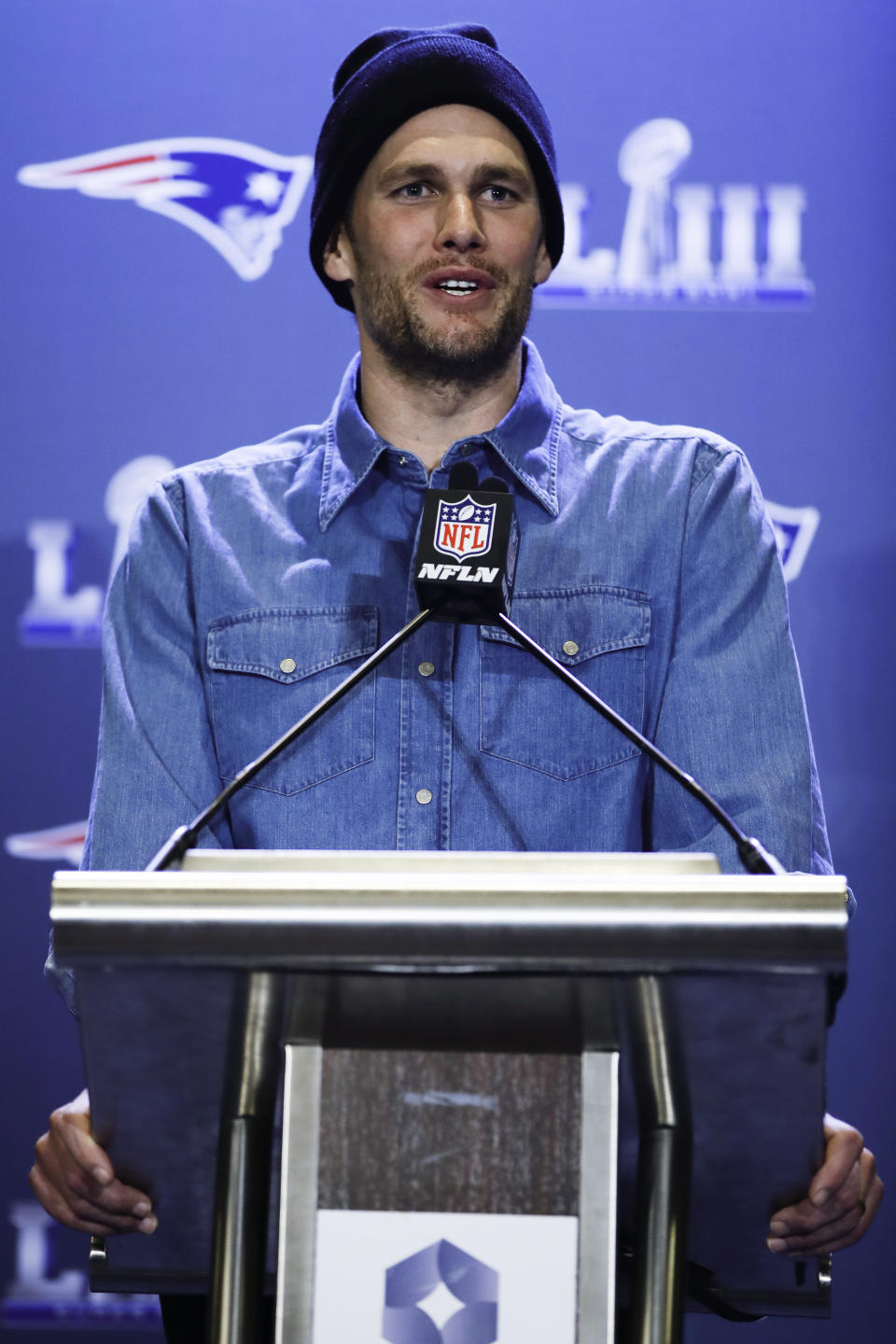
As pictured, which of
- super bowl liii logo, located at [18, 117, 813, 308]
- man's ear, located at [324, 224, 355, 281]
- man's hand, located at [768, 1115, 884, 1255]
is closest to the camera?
man's hand, located at [768, 1115, 884, 1255]

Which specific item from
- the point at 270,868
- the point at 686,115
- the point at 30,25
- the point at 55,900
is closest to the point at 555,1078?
the point at 270,868

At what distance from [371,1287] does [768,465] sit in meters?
1.86

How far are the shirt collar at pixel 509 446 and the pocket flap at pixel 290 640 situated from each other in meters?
0.12

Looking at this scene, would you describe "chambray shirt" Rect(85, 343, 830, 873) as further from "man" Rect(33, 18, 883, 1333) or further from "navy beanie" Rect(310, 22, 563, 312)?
"navy beanie" Rect(310, 22, 563, 312)

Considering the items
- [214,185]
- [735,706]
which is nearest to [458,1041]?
[735,706]

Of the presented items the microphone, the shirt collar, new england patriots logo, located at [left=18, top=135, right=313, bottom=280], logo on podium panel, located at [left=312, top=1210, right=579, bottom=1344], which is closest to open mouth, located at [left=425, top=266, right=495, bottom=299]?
the shirt collar

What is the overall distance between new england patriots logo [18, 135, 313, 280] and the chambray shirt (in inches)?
36.6

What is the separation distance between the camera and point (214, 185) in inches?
104

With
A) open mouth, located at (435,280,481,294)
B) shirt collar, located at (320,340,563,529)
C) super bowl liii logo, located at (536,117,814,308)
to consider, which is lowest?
shirt collar, located at (320,340,563,529)

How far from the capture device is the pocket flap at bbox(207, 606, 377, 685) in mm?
1761

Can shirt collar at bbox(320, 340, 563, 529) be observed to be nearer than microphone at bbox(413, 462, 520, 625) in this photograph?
No

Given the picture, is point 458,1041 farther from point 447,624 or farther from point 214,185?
point 214,185

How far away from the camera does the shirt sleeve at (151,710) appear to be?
167 centimetres

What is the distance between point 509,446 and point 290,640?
1.12 ft
